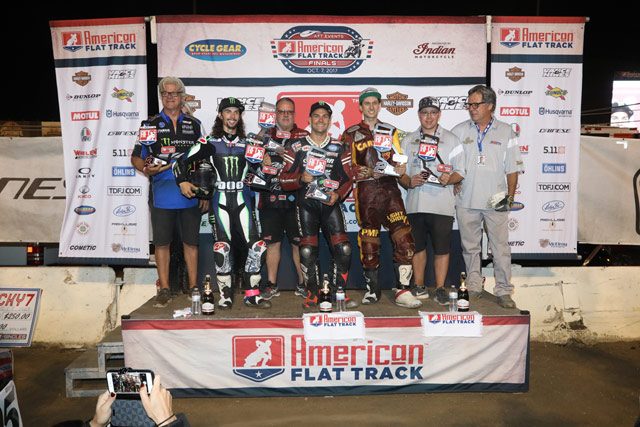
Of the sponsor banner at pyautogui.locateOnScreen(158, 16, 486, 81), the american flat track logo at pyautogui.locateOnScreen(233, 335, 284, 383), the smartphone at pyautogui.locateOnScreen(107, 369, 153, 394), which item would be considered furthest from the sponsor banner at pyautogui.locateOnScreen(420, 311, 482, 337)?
the smartphone at pyautogui.locateOnScreen(107, 369, 153, 394)

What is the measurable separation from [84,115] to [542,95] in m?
5.26

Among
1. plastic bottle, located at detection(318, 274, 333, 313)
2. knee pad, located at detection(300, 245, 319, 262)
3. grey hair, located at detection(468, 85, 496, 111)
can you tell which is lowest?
plastic bottle, located at detection(318, 274, 333, 313)

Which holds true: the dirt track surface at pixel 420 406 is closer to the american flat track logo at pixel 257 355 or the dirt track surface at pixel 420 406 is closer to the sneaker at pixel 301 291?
the american flat track logo at pixel 257 355

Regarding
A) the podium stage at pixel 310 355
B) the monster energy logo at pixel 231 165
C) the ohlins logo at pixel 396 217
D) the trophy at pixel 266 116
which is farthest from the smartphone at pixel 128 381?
the trophy at pixel 266 116

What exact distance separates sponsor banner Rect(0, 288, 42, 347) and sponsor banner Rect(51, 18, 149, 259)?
2.42 feet

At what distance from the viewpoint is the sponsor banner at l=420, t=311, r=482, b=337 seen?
16.2 feet

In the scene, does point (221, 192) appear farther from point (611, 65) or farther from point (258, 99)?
point (611, 65)

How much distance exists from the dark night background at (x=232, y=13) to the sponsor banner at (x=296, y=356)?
497 inches

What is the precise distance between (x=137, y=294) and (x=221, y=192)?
2.21 metres

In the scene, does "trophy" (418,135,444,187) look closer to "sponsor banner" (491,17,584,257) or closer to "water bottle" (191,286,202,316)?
"sponsor banner" (491,17,584,257)

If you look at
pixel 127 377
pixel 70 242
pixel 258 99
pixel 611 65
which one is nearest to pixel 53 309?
pixel 70 242

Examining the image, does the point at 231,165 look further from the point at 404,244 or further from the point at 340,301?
the point at 404,244

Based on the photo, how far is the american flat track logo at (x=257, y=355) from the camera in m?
4.89

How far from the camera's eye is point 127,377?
2287mm
